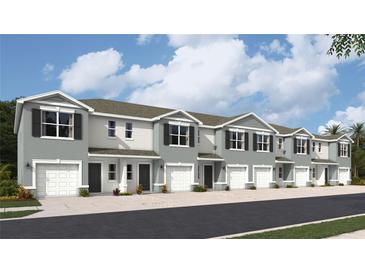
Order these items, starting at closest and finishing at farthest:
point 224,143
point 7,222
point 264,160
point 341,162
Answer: point 7,222 → point 224,143 → point 264,160 → point 341,162

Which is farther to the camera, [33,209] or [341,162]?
[341,162]

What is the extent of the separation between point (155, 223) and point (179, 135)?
49.4ft

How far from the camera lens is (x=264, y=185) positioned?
32219 millimetres

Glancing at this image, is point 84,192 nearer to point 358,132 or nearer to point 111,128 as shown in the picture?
point 111,128

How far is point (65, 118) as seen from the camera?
20844 millimetres

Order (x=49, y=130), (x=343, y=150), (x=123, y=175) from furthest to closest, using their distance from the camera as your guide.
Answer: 1. (x=343, y=150)
2. (x=123, y=175)
3. (x=49, y=130)

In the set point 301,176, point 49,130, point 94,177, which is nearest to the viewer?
point 49,130

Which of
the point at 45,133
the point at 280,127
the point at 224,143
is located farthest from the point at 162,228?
the point at 280,127

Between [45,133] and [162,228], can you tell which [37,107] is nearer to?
[45,133]

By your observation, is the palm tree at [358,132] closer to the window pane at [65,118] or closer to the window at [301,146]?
the window at [301,146]

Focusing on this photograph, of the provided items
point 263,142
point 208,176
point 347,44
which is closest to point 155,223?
point 347,44

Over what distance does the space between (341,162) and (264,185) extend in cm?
1589
